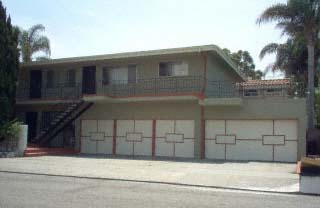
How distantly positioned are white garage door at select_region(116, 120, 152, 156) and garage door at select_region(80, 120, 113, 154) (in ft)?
2.30

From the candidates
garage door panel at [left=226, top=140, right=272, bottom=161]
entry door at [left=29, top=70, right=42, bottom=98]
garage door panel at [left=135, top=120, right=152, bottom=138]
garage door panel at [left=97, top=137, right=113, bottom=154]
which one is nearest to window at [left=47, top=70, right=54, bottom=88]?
entry door at [left=29, top=70, right=42, bottom=98]

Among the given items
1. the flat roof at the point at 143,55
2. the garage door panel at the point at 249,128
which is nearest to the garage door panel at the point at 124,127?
the flat roof at the point at 143,55

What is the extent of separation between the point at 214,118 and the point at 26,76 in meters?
15.1

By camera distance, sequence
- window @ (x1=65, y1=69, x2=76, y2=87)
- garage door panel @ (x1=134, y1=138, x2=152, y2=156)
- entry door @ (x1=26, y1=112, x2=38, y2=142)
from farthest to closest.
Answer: entry door @ (x1=26, y1=112, x2=38, y2=142), window @ (x1=65, y1=69, x2=76, y2=87), garage door panel @ (x1=134, y1=138, x2=152, y2=156)

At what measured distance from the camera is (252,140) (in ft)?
86.8

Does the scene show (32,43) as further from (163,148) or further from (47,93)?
(163,148)

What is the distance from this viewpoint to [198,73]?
28.2 meters

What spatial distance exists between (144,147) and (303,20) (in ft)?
38.2

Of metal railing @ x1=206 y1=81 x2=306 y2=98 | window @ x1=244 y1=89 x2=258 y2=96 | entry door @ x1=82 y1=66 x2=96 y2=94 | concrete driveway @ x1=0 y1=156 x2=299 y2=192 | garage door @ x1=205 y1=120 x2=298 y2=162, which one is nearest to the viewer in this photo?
concrete driveway @ x1=0 y1=156 x2=299 y2=192

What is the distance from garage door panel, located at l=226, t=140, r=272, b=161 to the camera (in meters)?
26.1

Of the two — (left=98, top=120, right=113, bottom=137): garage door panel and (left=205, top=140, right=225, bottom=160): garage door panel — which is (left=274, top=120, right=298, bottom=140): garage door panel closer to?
(left=205, top=140, right=225, bottom=160): garage door panel

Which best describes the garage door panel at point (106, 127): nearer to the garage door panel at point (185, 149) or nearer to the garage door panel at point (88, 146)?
the garage door panel at point (88, 146)

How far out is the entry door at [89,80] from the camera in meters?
32.0

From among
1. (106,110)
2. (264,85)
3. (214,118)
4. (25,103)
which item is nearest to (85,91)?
(106,110)
